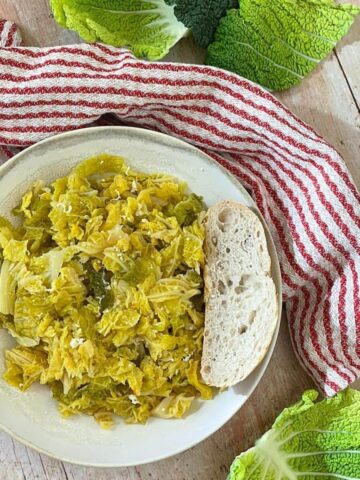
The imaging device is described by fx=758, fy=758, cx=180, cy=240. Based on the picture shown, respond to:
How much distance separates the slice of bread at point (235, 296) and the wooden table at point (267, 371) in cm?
30

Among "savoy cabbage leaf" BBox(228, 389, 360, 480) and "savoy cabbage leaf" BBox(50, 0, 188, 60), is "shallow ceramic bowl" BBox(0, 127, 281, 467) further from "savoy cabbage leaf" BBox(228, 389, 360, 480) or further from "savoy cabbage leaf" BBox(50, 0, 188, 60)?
"savoy cabbage leaf" BBox(50, 0, 188, 60)

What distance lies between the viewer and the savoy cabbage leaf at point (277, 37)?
262 centimetres

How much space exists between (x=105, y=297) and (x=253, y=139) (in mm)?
756

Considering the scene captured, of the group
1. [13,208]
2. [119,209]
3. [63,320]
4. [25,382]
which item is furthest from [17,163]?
[25,382]

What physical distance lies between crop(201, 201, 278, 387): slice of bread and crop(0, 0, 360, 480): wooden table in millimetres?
303

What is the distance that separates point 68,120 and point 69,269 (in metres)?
0.52

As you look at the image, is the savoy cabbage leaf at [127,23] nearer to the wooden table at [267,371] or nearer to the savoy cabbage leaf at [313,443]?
the wooden table at [267,371]

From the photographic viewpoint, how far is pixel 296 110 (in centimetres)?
275

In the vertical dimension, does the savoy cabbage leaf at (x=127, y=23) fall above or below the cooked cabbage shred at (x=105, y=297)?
above

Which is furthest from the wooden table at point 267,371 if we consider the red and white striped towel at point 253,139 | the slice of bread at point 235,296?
the slice of bread at point 235,296

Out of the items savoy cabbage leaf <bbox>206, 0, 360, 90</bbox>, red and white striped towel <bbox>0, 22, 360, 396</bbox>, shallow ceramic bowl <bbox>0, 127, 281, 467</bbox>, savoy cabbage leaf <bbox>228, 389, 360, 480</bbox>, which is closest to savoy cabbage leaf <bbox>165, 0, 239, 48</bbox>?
savoy cabbage leaf <bbox>206, 0, 360, 90</bbox>

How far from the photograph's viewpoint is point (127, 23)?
2.67 meters

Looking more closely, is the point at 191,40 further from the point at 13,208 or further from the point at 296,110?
the point at 13,208

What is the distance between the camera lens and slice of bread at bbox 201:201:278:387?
95.3 inches
